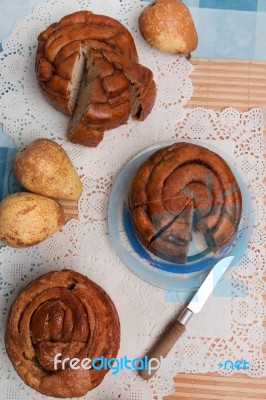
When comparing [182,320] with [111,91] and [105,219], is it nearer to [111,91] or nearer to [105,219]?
[105,219]

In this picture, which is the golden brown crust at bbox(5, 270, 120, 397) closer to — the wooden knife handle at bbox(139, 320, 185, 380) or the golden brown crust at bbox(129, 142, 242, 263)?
the wooden knife handle at bbox(139, 320, 185, 380)

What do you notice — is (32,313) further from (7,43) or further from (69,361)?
(7,43)

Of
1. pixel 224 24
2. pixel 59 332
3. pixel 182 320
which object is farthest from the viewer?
pixel 224 24

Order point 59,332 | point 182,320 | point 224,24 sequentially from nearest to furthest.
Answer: point 59,332
point 182,320
point 224,24

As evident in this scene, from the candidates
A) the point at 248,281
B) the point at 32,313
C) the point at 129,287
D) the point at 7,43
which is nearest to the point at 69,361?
the point at 32,313

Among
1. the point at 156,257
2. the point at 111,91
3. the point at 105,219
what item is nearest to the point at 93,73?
the point at 111,91

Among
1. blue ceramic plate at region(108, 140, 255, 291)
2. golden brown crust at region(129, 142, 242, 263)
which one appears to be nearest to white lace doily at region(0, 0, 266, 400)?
blue ceramic plate at region(108, 140, 255, 291)
